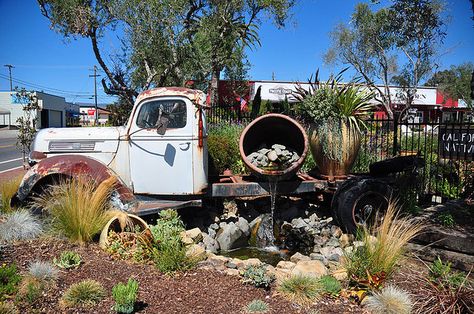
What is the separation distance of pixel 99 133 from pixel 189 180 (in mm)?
1639

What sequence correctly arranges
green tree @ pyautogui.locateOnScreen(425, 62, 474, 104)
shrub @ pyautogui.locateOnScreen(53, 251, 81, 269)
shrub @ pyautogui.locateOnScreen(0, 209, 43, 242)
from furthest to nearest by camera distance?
green tree @ pyautogui.locateOnScreen(425, 62, 474, 104) → shrub @ pyautogui.locateOnScreen(0, 209, 43, 242) → shrub @ pyautogui.locateOnScreen(53, 251, 81, 269)

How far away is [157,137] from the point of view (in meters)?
6.15

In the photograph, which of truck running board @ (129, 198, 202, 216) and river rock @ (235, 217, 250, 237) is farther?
river rock @ (235, 217, 250, 237)

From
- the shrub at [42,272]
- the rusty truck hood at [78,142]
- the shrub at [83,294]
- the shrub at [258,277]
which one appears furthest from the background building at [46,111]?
the shrub at [258,277]

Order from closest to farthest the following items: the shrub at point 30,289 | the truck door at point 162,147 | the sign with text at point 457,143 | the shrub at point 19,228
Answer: the shrub at point 30,289 → the shrub at point 19,228 → the sign with text at point 457,143 → the truck door at point 162,147

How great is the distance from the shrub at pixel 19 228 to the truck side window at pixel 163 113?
213 centimetres

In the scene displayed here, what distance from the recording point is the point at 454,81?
45.9 meters

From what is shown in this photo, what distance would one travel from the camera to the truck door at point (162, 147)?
6.17 m

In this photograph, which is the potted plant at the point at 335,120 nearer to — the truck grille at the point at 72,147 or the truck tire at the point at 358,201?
the truck tire at the point at 358,201

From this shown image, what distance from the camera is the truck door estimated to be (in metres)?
6.17

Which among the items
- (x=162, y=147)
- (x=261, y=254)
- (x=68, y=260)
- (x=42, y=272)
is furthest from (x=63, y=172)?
(x=261, y=254)

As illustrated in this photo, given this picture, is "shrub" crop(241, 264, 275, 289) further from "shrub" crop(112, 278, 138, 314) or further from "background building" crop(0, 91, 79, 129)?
"background building" crop(0, 91, 79, 129)

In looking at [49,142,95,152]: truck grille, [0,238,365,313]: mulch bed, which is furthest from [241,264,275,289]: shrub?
[49,142,95,152]: truck grille

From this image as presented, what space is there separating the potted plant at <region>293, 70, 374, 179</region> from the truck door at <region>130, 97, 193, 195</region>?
7.33ft
